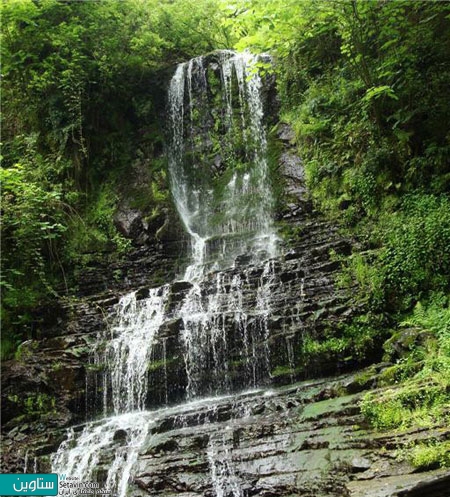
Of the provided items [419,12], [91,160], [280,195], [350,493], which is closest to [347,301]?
[350,493]

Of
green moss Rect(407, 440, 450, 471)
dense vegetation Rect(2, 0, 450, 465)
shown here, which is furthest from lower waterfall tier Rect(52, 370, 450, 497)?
dense vegetation Rect(2, 0, 450, 465)

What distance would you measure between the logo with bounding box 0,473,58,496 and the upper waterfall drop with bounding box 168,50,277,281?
6032 millimetres

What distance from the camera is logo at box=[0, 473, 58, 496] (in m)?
7.62

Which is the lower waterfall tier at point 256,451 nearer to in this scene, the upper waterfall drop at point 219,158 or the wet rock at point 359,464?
the wet rock at point 359,464

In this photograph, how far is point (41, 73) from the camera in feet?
53.0

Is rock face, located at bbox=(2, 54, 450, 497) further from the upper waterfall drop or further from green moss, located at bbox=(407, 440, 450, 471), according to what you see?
the upper waterfall drop

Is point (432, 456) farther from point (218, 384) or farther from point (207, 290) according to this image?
point (207, 290)

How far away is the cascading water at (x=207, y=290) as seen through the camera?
26.8 feet

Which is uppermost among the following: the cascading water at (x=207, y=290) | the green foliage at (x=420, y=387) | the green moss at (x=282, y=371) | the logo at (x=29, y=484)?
the cascading water at (x=207, y=290)

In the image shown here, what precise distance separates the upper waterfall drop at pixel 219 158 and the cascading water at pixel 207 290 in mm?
37

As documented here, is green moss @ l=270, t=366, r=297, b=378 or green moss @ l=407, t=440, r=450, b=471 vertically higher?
green moss @ l=270, t=366, r=297, b=378

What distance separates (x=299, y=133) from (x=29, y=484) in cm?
1084

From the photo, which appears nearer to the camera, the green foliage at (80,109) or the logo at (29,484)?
the logo at (29,484)

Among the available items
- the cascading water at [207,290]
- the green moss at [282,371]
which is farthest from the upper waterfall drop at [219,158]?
the green moss at [282,371]
